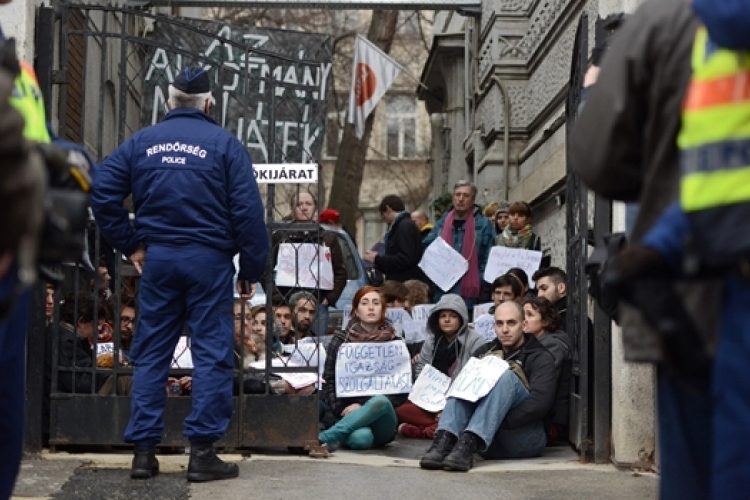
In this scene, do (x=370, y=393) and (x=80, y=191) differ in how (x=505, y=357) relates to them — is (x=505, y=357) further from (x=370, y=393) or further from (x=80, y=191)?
(x=80, y=191)

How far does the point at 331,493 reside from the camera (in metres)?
6.94

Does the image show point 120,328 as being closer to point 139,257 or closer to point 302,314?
point 139,257

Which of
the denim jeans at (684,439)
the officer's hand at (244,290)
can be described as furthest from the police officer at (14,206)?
the officer's hand at (244,290)

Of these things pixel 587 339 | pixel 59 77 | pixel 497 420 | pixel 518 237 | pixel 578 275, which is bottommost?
pixel 497 420

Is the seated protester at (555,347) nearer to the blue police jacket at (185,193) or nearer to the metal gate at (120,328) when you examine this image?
the metal gate at (120,328)

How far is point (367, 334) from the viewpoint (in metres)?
9.91

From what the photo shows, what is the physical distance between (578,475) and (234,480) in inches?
78.5

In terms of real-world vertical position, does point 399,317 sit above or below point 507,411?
above

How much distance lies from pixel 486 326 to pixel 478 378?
8.01ft

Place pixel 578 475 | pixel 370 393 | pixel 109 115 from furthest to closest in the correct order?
pixel 109 115 → pixel 370 393 → pixel 578 475

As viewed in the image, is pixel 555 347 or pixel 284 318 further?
pixel 284 318

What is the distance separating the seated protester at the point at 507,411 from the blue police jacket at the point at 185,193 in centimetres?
167

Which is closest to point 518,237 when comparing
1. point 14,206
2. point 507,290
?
point 507,290

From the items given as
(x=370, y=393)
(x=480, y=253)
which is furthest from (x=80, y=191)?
(x=480, y=253)
